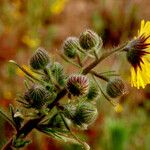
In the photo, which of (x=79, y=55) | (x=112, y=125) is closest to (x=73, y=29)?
(x=112, y=125)

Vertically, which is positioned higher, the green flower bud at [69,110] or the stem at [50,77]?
the stem at [50,77]

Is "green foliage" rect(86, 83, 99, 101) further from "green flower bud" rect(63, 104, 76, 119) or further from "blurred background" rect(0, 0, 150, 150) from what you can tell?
"blurred background" rect(0, 0, 150, 150)

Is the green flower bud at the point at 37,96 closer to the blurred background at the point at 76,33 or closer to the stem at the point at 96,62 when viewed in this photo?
the stem at the point at 96,62

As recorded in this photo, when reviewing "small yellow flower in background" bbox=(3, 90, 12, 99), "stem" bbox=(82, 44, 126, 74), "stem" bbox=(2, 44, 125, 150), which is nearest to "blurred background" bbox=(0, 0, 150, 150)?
"small yellow flower in background" bbox=(3, 90, 12, 99)

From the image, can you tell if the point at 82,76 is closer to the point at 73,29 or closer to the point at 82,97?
the point at 82,97

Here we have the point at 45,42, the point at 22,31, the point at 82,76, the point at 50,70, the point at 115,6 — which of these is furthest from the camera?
the point at 115,6

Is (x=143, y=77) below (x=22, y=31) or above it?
below

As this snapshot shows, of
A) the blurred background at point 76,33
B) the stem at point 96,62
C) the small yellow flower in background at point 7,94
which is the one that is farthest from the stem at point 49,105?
the small yellow flower in background at point 7,94
